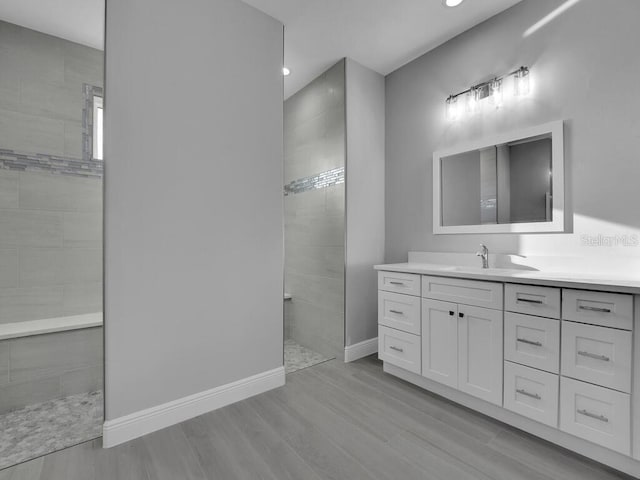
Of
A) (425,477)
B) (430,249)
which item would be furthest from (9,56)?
(425,477)

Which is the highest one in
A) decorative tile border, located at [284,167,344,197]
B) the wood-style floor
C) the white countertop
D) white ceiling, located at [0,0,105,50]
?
white ceiling, located at [0,0,105,50]

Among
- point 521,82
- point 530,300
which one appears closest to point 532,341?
point 530,300

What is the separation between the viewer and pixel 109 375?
5.52 feet

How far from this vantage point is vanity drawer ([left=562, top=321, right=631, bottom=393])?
1.41 meters

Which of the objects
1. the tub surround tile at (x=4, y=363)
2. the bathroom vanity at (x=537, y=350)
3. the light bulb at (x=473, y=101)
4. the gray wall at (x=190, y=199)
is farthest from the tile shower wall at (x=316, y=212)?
the tub surround tile at (x=4, y=363)

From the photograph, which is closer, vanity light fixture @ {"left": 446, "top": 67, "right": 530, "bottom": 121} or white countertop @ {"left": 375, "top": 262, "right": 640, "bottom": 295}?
white countertop @ {"left": 375, "top": 262, "right": 640, "bottom": 295}

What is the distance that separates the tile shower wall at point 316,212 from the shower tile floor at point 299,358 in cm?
7

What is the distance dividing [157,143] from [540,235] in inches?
95.5

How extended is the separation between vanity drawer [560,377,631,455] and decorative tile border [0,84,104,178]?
3.05 metres

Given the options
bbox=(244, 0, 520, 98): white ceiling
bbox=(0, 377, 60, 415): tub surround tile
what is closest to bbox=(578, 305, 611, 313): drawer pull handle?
bbox=(244, 0, 520, 98): white ceiling

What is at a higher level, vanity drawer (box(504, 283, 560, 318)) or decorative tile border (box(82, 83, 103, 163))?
decorative tile border (box(82, 83, 103, 163))

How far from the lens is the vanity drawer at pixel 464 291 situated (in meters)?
1.85

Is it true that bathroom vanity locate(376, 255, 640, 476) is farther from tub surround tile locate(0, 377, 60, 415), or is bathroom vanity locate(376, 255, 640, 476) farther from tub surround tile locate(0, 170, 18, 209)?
tub surround tile locate(0, 170, 18, 209)

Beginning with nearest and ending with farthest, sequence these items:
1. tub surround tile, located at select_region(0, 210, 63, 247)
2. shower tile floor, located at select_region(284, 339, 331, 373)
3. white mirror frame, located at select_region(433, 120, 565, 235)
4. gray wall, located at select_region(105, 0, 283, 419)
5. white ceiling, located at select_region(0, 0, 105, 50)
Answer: gray wall, located at select_region(105, 0, 283, 419) < white mirror frame, located at select_region(433, 120, 565, 235) < white ceiling, located at select_region(0, 0, 105, 50) < tub surround tile, located at select_region(0, 210, 63, 247) < shower tile floor, located at select_region(284, 339, 331, 373)
